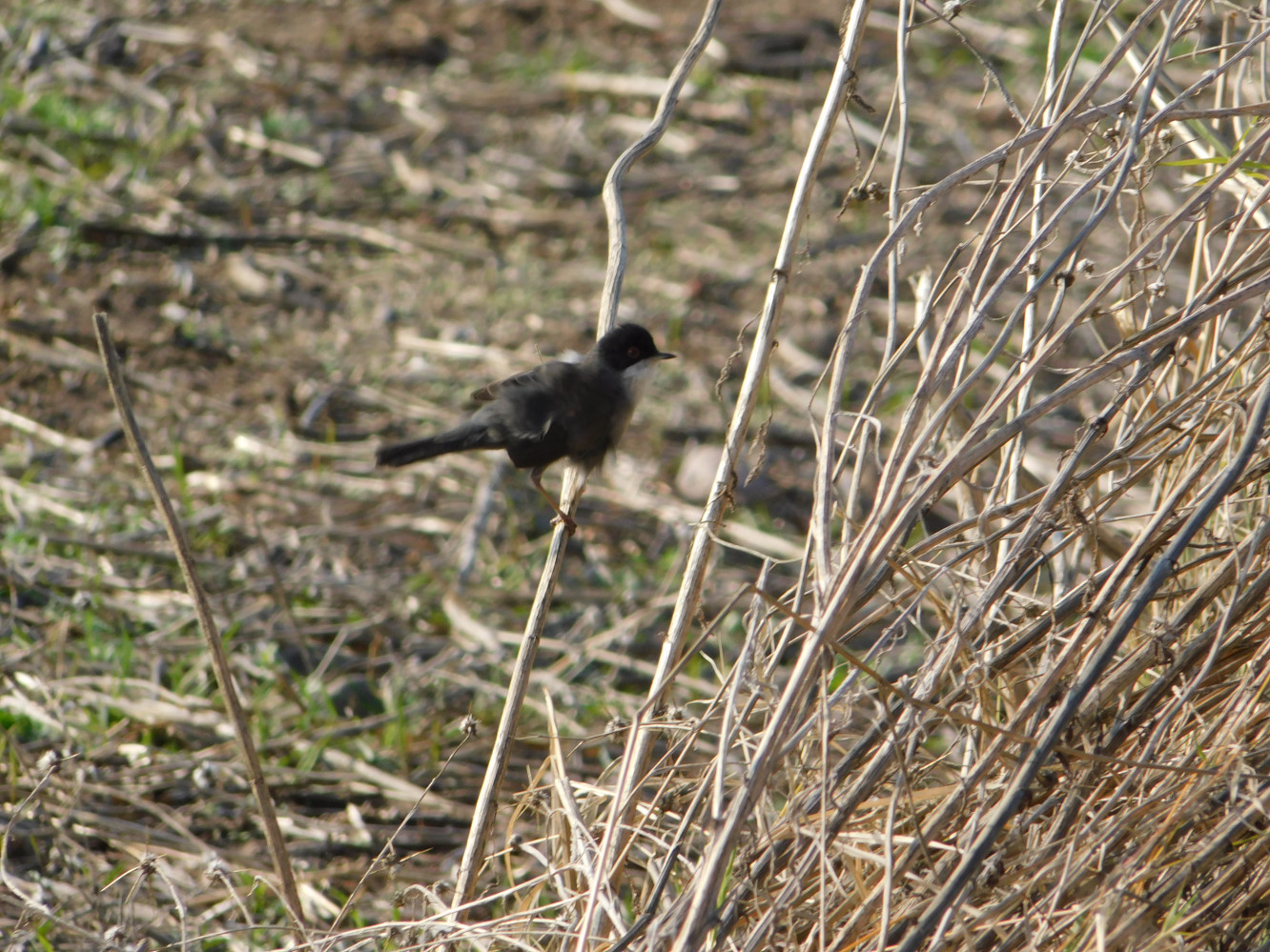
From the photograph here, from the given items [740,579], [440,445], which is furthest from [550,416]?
[740,579]

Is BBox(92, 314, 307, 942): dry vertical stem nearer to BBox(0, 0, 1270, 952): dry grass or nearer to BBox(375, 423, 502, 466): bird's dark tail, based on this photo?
BBox(0, 0, 1270, 952): dry grass

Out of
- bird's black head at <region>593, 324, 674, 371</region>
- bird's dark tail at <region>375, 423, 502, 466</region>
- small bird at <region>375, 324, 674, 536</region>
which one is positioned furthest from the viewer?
bird's black head at <region>593, 324, 674, 371</region>

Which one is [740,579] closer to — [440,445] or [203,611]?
[440,445]

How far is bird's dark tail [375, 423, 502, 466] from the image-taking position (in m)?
4.00

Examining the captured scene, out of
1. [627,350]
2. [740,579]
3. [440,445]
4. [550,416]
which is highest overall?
[627,350]

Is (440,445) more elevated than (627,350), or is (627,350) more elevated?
(627,350)

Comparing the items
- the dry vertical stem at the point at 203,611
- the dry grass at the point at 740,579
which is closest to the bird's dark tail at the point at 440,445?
the dry grass at the point at 740,579

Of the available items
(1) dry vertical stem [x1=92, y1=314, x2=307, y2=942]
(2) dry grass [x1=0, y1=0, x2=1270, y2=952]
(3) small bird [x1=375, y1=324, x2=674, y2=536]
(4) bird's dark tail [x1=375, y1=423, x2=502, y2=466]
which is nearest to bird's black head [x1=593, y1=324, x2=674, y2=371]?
(3) small bird [x1=375, y1=324, x2=674, y2=536]

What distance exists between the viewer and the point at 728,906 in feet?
7.72

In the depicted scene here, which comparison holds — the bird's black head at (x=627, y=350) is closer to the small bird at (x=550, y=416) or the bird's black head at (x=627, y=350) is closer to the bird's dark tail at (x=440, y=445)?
the small bird at (x=550, y=416)

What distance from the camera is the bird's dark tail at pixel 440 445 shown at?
400 centimetres

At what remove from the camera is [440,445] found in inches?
163

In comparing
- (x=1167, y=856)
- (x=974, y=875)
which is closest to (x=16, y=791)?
(x=974, y=875)

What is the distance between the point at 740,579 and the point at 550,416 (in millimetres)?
1651
